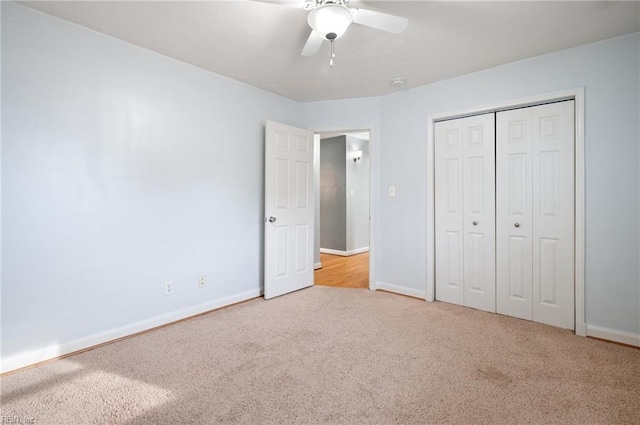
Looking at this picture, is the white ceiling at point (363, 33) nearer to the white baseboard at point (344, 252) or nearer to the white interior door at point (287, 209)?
the white interior door at point (287, 209)

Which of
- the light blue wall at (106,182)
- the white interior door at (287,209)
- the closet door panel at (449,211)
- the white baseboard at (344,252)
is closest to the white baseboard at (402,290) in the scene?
the closet door panel at (449,211)

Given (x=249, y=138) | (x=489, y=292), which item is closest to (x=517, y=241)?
(x=489, y=292)

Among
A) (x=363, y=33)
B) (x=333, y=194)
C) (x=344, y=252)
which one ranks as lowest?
(x=344, y=252)

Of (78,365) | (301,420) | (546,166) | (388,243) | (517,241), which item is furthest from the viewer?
(388,243)

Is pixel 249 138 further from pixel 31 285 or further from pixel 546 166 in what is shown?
pixel 546 166

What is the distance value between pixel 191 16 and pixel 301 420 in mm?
2645

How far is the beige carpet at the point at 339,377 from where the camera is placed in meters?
1.68

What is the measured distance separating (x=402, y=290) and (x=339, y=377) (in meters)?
1.98

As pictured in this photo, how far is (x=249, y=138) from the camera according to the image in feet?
11.8

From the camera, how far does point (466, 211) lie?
3.34 metres

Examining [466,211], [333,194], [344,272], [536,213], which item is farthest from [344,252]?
[536,213]

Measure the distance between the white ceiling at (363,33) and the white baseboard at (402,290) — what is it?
2.34 metres

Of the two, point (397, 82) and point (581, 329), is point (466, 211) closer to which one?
point (581, 329)

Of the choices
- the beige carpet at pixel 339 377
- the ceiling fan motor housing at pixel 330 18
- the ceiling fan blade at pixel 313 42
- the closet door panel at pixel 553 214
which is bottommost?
the beige carpet at pixel 339 377
